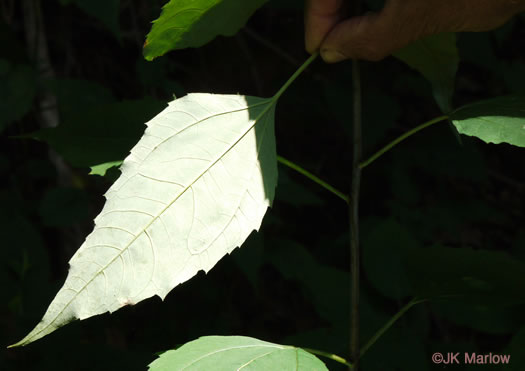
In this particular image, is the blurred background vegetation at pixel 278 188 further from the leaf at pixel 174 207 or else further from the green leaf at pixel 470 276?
the leaf at pixel 174 207

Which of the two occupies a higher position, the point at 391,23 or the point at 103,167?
the point at 391,23

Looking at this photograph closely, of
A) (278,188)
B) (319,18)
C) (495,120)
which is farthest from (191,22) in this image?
(278,188)

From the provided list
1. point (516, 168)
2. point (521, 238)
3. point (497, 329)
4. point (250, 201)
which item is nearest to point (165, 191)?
point (250, 201)

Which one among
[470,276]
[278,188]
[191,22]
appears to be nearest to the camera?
[191,22]

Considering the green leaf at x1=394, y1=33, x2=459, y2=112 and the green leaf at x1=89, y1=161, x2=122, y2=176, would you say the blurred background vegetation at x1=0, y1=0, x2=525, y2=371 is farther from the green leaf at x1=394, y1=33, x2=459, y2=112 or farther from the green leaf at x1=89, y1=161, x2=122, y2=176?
the green leaf at x1=394, y1=33, x2=459, y2=112

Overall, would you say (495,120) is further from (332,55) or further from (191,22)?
(191,22)

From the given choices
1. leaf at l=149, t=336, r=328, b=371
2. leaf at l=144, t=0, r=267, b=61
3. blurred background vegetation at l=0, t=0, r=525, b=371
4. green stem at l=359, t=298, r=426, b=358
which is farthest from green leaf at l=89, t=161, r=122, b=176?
green stem at l=359, t=298, r=426, b=358

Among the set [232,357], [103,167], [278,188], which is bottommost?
[278,188]
